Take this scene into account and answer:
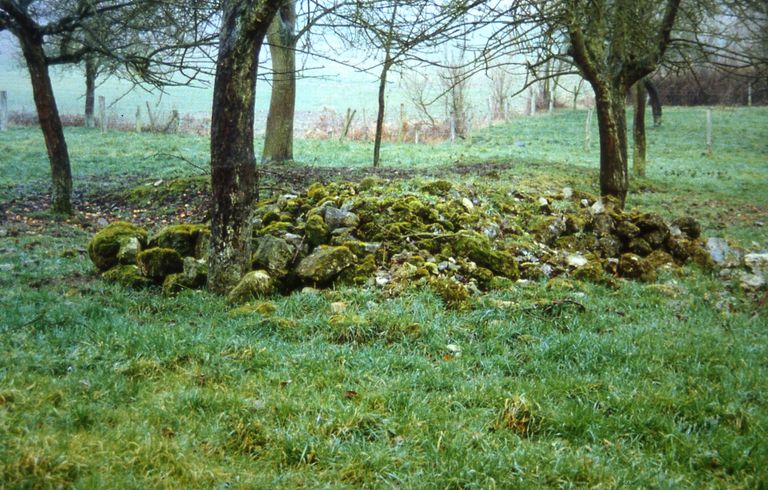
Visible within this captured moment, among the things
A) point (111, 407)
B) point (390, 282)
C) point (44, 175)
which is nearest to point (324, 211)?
point (390, 282)

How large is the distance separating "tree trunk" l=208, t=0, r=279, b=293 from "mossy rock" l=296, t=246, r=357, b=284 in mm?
692

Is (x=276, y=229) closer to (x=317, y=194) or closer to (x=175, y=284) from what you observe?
(x=317, y=194)

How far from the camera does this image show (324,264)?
6891 mm

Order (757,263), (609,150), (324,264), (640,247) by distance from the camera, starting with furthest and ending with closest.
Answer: (609,150)
(640,247)
(757,263)
(324,264)

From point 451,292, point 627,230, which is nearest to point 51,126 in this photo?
point 451,292

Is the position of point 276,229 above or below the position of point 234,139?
below

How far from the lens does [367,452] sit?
137 inches

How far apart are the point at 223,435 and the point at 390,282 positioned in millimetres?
3557

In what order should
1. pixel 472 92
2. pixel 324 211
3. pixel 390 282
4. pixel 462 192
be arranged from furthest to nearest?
pixel 472 92 → pixel 462 192 → pixel 324 211 → pixel 390 282

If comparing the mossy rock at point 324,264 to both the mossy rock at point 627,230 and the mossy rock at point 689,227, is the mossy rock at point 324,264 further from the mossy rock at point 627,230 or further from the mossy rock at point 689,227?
the mossy rock at point 689,227

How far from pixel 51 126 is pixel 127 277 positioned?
22.9ft

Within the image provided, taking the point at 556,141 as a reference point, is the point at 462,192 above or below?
below

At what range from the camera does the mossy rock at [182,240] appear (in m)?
7.78

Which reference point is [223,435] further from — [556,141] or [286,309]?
[556,141]
